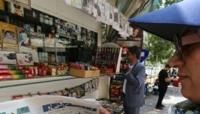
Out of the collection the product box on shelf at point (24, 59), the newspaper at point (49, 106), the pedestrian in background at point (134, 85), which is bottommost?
the pedestrian in background at point (134, 85)

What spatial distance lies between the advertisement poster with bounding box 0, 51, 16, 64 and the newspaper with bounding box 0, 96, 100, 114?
162 cm

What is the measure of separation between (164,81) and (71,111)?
7.27 m

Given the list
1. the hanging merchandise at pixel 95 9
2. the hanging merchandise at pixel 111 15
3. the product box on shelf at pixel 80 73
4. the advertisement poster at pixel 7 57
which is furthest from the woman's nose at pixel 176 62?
the hanging merchandise at pixel 111 15

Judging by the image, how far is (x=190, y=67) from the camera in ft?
2.49

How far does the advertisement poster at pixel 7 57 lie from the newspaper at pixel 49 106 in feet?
5.31

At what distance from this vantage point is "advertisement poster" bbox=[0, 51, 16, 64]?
8.13 feet

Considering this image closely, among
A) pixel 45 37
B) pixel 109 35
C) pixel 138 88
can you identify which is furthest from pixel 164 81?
pixel 45 37

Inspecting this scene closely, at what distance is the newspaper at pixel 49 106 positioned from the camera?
814mm

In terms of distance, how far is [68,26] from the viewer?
375cm

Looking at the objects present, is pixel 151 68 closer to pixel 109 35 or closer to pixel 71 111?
pixel 109 35

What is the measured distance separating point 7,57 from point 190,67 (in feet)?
6.71

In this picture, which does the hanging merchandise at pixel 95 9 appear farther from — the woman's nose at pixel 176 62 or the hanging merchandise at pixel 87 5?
the woman's nose at pixel 176 62

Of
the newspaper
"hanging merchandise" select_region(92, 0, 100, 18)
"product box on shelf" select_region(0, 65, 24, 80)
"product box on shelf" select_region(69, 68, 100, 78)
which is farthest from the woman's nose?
"product box on shelf" select_region(69, 68, 100, 78)

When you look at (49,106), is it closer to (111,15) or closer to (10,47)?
(10,47)
